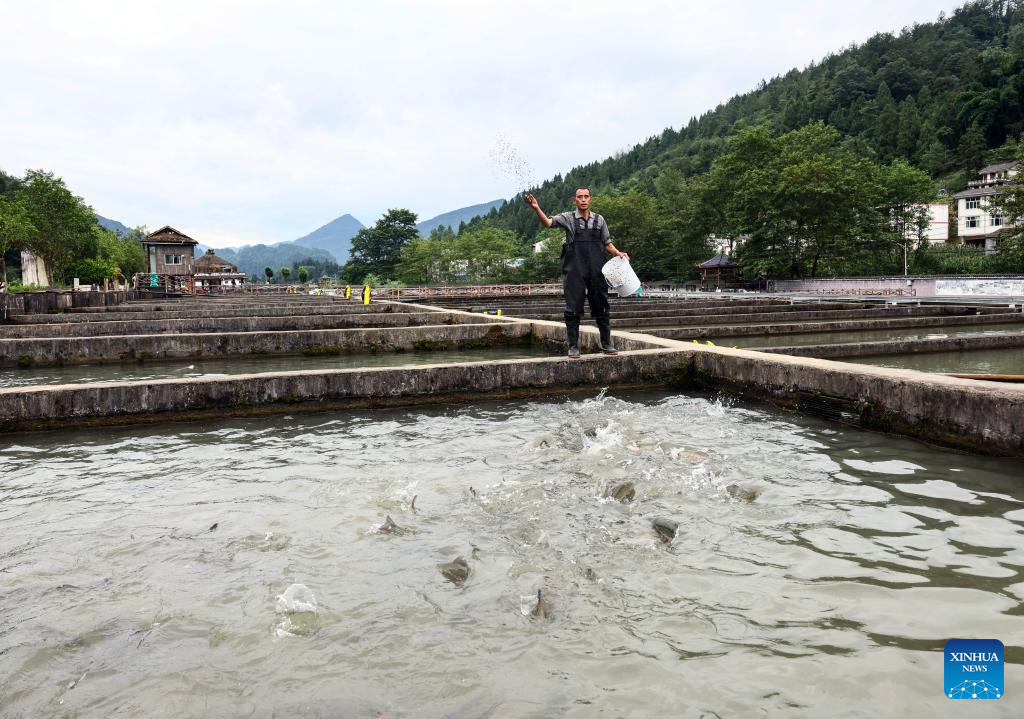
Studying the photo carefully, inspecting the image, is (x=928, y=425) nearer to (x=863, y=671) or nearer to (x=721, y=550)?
(x=721, y=550)

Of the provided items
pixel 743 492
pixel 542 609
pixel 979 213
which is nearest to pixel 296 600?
pixel 542 609

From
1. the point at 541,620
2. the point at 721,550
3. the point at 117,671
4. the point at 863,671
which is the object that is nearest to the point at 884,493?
the point at 721,550

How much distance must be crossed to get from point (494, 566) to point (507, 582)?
0.59 ft

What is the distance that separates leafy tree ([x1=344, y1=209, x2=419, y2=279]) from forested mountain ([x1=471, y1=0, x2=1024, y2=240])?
99.3ft

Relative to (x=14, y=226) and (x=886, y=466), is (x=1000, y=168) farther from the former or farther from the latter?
(x=14, y=226)

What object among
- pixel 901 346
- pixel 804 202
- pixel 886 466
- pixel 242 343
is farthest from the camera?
pixel 804 202

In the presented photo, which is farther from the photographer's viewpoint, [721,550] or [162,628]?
[721,550]

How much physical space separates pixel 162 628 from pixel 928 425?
5.59 meters

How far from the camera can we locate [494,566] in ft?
10.0

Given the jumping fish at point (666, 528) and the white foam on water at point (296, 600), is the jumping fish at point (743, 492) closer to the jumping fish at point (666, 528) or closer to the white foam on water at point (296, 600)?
the jumping fish at point (666, 528)

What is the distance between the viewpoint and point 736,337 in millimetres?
14820

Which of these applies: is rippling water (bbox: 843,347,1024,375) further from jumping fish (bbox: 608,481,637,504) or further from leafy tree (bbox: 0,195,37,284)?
leafy tree (bbox: 0,195,37,284)

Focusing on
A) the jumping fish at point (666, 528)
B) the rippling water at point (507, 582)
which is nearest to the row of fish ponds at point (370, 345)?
the rippling water at point (507, 582)

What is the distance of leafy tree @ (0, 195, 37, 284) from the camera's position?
131 ft
